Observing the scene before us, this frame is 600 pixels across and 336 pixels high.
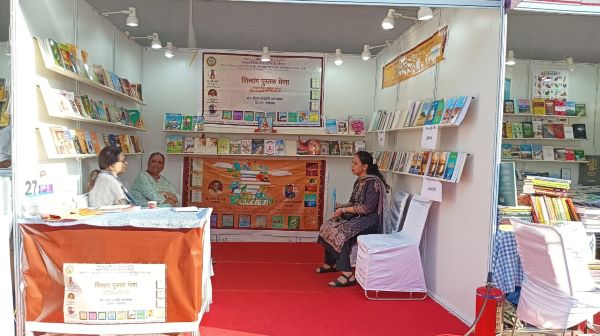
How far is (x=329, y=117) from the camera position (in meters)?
7.17

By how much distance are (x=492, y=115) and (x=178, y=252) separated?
2.52 meters

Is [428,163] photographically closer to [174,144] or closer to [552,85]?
[552,85]

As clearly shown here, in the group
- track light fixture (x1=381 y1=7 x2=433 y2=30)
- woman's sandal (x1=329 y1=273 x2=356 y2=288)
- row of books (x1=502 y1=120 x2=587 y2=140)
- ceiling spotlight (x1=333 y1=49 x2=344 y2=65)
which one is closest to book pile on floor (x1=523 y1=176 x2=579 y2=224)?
row of books (x1=502 y1=120 x2=587 y2=140)

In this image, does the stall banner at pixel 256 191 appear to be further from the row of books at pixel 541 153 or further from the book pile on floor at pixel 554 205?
the book pile on floor at pixel 554 205

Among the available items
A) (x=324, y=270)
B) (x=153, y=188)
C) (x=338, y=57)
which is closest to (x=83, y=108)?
(x=153, y=188)

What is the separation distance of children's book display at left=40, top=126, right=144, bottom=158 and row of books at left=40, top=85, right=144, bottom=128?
0.15 m

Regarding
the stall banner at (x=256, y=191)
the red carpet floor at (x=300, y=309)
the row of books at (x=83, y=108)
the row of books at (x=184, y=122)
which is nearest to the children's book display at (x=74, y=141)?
the row of books at (x=83, y=108)

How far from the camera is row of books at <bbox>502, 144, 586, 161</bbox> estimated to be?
4.33 m

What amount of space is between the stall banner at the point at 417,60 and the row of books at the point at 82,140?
11.4 feet

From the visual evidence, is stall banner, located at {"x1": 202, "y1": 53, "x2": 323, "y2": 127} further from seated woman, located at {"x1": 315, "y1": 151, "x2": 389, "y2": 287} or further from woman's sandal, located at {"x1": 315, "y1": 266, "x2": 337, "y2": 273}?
woman's sandal, located at {"x1": 315, "y1": 266, "x2": 337, "y2": 273}

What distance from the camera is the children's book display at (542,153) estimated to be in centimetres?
432

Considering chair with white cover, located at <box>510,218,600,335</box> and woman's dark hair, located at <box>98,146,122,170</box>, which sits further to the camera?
woman's dark hair, located at <box>98,146,122,170</box>

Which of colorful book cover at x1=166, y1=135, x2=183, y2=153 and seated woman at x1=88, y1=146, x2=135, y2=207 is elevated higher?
colorful book cover at x1=166, y1=135, x2=183, y2=153

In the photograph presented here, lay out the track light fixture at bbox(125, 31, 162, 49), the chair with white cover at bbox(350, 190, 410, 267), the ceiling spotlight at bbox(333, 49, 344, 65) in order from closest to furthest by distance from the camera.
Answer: the chair with white cover at bbox(350, 190, 410, 267) → the track light fixture at bbox(125, 31, 162, 49) → the ceiling spotlight at bbox(333, 49, 344, 65)
